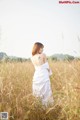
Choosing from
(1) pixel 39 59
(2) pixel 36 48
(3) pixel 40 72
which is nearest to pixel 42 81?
(3) pixel 40 72

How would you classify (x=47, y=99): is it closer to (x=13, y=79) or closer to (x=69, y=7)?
(x=13, y=79)

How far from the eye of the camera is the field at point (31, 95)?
2.22m

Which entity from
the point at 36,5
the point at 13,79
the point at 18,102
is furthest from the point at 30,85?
the point at 36,5

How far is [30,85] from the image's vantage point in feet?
8.69

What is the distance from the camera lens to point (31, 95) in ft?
8.00

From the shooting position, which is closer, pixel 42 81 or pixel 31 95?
pixel 31 95

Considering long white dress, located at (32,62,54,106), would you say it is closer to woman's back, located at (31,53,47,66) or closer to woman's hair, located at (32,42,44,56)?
woman's back, located at (31,53,47,66)

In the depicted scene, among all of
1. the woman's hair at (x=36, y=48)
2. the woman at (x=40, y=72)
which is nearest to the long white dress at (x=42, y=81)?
the woman at (x=40, y=72)

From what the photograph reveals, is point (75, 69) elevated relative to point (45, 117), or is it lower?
elevated

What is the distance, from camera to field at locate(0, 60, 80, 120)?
222 centimetres

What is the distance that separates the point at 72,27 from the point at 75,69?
46 cm

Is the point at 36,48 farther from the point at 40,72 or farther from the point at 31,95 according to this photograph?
the point at 31,95

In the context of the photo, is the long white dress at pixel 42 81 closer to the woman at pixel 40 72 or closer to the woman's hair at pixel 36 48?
the woman at pixel 40 72

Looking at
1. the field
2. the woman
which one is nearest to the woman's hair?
the woman
